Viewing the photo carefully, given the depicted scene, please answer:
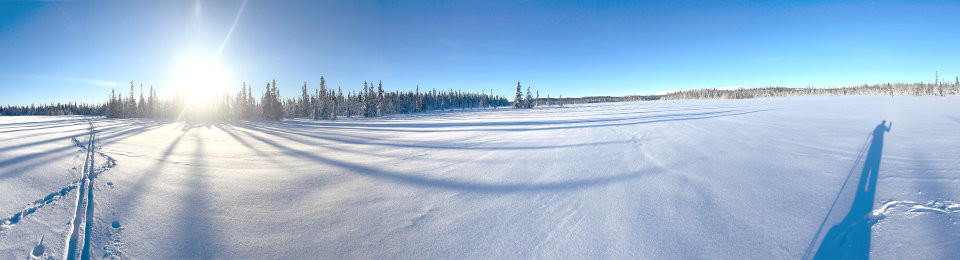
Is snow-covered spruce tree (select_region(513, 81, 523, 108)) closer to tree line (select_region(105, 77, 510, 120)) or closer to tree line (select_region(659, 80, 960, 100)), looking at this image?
tree line (select_region(105, 77, 510, 120))

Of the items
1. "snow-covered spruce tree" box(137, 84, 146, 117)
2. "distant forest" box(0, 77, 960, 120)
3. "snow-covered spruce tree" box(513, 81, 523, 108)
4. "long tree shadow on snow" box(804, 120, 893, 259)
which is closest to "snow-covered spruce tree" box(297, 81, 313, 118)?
"distant forest" box(0, 77, 960, 120)

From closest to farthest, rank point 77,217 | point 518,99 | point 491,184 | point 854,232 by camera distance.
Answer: point 854,232
point 77,217
point 491,184
point 518,99

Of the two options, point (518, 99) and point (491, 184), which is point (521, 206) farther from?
point (518, 99)

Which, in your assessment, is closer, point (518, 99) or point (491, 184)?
point (491, 184)

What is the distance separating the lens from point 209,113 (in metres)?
55.3

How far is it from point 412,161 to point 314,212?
3113 mm

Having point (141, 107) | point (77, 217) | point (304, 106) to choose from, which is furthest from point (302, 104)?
point (77, 217)

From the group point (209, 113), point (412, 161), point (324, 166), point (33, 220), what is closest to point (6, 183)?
point (33, 220)

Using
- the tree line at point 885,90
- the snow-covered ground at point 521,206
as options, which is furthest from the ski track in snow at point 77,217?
the tree line at point 885,90

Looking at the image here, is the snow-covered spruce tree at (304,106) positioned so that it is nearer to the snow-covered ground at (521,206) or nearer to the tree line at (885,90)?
the snow-covered ground at (521,206)

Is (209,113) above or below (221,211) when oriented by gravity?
above

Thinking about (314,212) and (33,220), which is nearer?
(33,220)

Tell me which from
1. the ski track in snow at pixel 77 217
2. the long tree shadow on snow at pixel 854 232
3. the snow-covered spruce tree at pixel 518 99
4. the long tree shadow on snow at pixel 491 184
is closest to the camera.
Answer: the long tree shadow on snow at pixel 854 232

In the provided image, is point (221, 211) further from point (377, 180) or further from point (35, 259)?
point (377, 180)
